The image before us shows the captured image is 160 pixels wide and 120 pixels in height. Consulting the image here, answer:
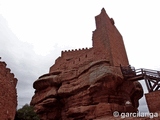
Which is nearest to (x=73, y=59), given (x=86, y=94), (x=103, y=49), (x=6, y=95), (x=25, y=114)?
(x=103, y=49)

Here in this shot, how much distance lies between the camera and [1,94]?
8.58m

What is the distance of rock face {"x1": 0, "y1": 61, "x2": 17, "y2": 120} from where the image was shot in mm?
8625

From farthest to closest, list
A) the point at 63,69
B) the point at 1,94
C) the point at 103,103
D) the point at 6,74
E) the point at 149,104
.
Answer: the point at 63,69 < the point at 103,103 < the point at 149,104 < the point at 6,74 < the point at 1,94

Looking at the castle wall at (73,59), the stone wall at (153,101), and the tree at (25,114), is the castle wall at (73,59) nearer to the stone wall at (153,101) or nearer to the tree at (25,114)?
the stone wall at (153,101)

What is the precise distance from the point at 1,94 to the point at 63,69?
52.3 feet

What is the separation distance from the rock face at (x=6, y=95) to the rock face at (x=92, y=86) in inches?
317

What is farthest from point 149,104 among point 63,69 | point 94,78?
point 63,69

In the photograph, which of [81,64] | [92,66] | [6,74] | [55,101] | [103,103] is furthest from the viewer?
[81,64]

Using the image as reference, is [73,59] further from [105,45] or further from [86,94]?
[86,94]

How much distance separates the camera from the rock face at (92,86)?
16273mm

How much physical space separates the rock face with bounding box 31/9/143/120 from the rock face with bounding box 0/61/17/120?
8.06 m

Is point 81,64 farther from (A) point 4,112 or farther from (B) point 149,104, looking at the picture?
(A) point 4,112

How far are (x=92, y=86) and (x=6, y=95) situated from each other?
9246 mm

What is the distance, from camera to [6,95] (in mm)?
9195
